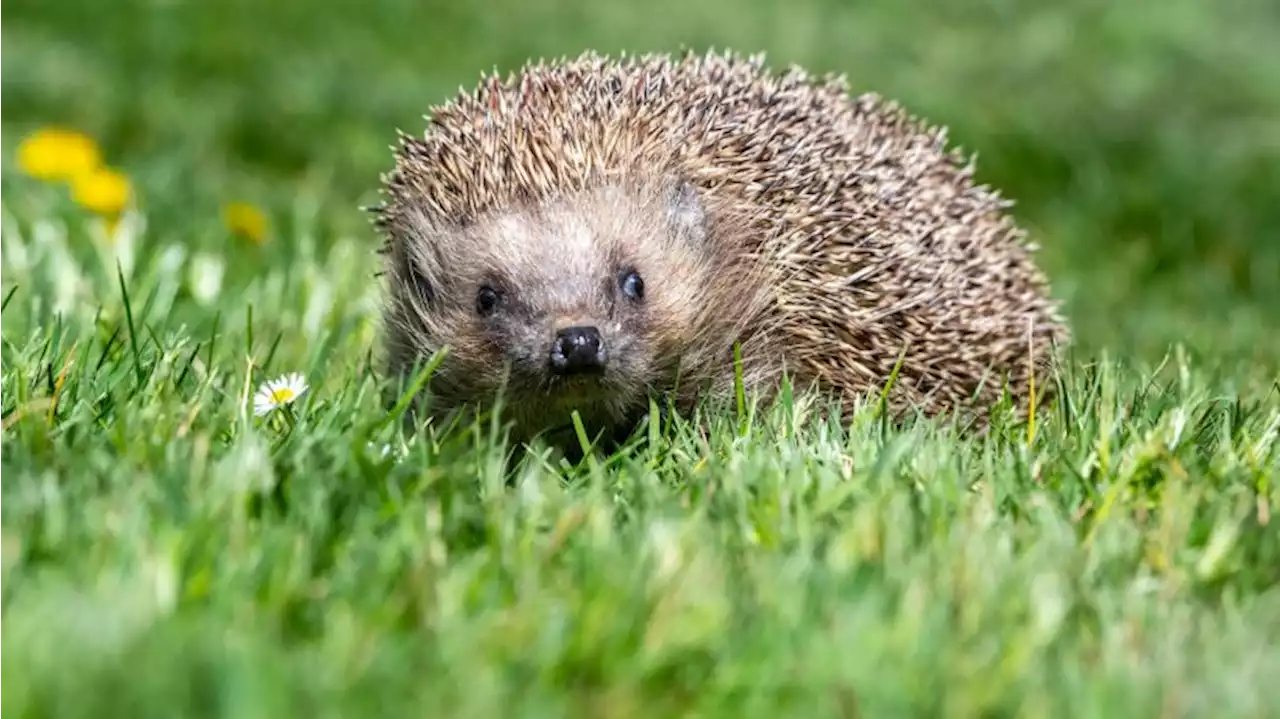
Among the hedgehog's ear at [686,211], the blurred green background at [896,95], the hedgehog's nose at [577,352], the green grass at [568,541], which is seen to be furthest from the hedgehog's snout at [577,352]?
the blurred green background at [896,95]

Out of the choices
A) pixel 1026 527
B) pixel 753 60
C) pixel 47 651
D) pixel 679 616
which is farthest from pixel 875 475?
pixel 753 60

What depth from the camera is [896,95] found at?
8914 mm

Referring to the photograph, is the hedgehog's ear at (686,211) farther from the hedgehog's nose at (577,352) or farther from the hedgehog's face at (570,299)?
the hedgehog's nose at (577,352)

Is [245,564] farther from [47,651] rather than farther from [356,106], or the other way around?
[356,106]

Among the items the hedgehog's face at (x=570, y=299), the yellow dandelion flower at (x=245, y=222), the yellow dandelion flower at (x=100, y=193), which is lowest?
the hedgehog's face at (x=570, y=299)

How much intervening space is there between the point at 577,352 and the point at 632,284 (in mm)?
385

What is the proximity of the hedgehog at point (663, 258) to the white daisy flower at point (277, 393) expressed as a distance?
1.09 feet

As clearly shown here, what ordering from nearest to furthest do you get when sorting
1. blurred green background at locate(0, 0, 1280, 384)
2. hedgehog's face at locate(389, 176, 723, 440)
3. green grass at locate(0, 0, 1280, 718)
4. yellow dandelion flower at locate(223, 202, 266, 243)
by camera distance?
green grass at locate(0, 0, 1280, 718), hedgehog's face at locate(389, 176, 723, 440), yellow dandelion flower at locate(223, 202, 266, 243), blurred green background at locate(0, 0, 1280, 384)

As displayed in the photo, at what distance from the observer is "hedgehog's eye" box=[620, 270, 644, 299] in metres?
3.86

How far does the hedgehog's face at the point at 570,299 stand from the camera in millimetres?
3678

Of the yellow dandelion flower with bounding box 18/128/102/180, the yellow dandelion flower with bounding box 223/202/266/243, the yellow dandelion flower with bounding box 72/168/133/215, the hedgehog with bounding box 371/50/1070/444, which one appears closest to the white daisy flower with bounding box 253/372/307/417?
the hedgehog with bounding box 371/50/1070/444

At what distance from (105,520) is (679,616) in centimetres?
83

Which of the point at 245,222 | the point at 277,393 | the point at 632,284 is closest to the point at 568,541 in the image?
the point at 277,393

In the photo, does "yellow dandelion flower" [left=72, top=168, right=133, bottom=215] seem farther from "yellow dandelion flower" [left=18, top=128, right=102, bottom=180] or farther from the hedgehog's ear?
the hedgehog's ear
